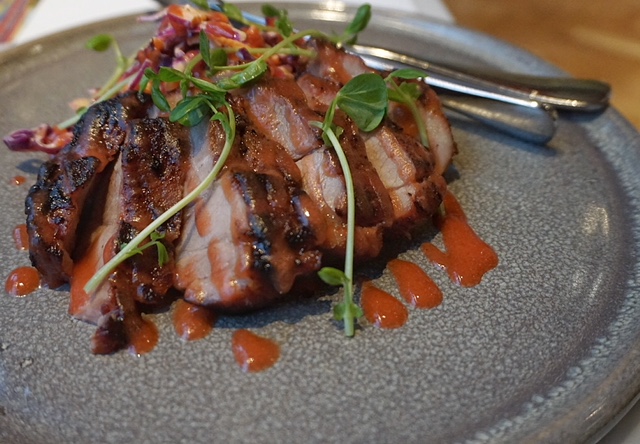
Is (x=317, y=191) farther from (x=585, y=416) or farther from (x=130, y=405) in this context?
(x=585, y=416)

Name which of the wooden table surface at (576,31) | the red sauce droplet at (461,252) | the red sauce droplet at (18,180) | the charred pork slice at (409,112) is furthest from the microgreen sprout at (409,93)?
the wooden table surface at (576,31)

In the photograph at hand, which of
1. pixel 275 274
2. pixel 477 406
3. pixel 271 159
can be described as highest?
pixel 271 159

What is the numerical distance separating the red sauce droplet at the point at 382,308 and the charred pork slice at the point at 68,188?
1.03 m

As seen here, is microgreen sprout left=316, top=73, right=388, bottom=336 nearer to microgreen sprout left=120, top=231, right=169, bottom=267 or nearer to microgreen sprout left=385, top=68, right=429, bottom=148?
microgreen sprout left=385, top=68, right=429, bottom=148

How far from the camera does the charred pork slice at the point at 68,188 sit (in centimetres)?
195

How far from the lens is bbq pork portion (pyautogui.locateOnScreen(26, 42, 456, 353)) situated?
1833 mm

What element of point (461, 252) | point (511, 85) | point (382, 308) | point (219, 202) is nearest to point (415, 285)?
point (382, 308)

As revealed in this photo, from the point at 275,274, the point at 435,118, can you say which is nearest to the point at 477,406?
the point at 275,274

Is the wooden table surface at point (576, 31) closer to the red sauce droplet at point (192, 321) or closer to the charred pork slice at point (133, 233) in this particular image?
the charred pork slice at point (133, 233)

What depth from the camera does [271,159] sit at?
2008mm

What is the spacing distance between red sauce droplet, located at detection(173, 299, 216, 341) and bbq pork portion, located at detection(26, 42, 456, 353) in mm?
64

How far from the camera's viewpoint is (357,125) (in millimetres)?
2184

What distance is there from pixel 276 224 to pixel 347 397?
0.56 metres

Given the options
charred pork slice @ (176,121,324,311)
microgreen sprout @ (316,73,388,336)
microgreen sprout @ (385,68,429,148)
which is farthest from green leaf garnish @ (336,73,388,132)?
charred pork slice @ (176,121,324,311)
